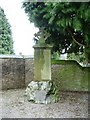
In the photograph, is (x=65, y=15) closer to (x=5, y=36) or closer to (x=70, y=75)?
(x=70, y=75)

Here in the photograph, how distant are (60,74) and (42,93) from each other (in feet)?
8.31

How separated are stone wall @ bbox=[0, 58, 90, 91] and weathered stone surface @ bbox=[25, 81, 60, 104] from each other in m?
2.18

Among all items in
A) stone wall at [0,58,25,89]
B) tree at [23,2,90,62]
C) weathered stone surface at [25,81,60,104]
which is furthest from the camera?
stone wall at [0,58,25,89]

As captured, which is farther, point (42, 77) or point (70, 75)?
point (70, 75)

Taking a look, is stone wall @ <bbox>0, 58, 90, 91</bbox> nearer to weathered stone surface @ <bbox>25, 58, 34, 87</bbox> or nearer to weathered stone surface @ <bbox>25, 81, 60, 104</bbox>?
weathered stone surface @ <bbox>25, 58, 34, 87</bbox>

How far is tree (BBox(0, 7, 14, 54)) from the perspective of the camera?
44.2 feet

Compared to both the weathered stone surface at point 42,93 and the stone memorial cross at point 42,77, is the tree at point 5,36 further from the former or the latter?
the weathered stone surface at point 42,93

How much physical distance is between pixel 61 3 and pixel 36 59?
238 centimetres

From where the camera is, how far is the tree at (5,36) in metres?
13.5

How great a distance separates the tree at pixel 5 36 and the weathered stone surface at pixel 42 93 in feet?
31.4

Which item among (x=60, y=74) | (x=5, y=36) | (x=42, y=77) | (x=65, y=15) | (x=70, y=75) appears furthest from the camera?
(x=5, y=36)

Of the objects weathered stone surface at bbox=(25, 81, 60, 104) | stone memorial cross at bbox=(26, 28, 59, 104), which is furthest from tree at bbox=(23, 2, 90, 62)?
weathered stone surface at bbox=(25, 81, 60, 104)

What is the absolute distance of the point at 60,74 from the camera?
6855 mm

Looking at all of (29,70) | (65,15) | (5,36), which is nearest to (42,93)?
(65,15)
